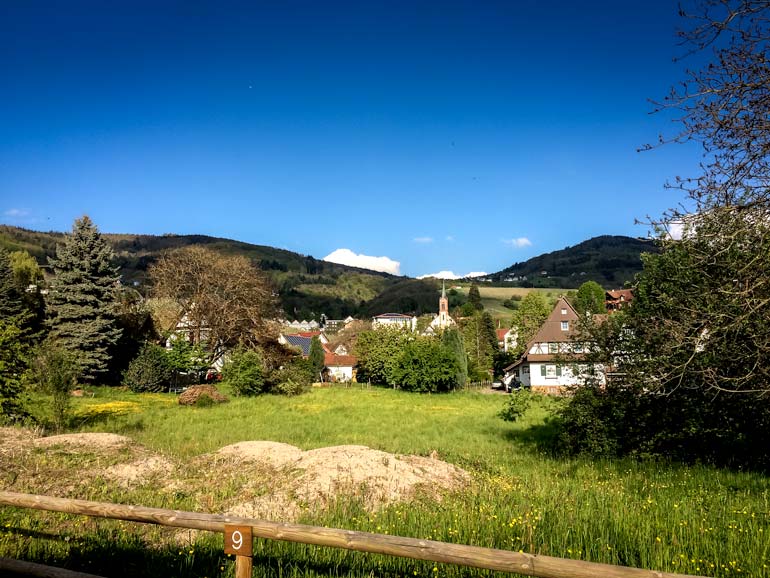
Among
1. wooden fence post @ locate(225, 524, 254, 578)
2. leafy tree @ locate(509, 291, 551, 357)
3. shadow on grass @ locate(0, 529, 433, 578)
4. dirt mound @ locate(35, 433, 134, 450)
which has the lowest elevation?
dirt mound @ locate(35, 433, 134, 450)

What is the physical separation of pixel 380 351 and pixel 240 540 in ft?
166

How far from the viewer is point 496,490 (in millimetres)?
10078

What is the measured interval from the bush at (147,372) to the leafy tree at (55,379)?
20.3 metres

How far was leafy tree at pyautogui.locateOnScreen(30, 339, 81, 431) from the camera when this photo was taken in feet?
62.6

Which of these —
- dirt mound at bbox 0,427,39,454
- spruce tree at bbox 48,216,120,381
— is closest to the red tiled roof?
spruce tree at bbox 48,216,120,381

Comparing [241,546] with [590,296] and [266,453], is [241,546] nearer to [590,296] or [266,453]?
[266,453]

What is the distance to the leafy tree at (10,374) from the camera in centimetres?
1714

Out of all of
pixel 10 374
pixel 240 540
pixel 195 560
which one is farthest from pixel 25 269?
pixel 240 540

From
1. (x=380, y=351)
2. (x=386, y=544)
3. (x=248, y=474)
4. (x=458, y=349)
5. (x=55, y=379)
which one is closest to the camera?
(x=386, y=544)

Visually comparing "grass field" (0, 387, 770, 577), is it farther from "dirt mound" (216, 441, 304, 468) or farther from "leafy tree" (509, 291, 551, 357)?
"leafy tree" (509, 291, 551, 357)

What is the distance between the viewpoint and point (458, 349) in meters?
55.9

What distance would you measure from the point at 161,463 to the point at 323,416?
16.2 meters

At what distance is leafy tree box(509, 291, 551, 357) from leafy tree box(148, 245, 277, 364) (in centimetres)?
3686

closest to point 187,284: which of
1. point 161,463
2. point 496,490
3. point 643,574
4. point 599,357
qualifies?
point 161,463
